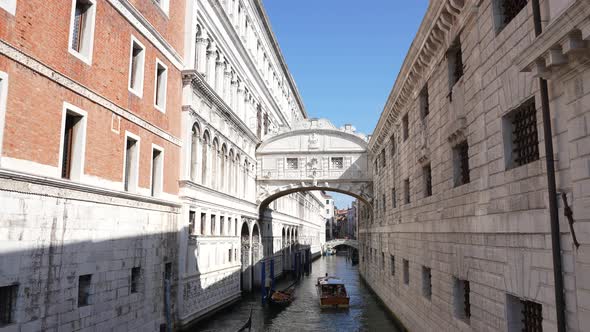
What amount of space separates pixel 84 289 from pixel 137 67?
6.35m

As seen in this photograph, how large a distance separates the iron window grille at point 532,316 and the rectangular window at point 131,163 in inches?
397

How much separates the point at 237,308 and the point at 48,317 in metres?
13.5

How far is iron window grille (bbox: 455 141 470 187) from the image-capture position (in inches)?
393

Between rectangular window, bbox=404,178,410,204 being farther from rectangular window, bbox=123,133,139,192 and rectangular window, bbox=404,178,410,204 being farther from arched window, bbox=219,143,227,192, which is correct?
rectangular window, bbox=123,133,139,192

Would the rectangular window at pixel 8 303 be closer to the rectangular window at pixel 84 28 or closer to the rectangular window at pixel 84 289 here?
the rectangular window at pixel 84 289

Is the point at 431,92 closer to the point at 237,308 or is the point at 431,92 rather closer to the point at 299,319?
the point at 299,319

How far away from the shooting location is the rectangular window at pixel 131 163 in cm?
1287

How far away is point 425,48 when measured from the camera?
12.2 m

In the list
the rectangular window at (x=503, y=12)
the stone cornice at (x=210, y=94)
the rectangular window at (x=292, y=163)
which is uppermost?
the stone cornice at (x=210, y=94)

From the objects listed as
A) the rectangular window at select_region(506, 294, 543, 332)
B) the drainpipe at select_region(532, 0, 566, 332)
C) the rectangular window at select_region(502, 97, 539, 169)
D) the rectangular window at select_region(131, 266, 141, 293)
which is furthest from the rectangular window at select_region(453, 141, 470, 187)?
the rectangular window at select_region(131, 266, 141, 293)

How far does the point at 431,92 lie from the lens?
12.5m

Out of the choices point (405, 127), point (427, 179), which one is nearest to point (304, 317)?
point (405, 127)

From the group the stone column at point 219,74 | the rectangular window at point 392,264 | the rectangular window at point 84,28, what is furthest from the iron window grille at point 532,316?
the stone column at point 219,74

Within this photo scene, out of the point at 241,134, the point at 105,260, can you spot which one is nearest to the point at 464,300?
the point at 105,260
